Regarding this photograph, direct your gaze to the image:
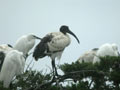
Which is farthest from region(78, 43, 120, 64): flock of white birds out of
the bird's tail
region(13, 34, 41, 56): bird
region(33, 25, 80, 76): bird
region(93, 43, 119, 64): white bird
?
region(13, 34, 41, 56): bird

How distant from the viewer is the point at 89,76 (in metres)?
10.2

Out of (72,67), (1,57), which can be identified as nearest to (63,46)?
(1,57)

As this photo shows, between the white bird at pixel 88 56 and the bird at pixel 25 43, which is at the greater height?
the bird at pixel 25 43

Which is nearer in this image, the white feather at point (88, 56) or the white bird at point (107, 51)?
the white bird at point (107, 51)

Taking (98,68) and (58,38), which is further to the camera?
(58,38)

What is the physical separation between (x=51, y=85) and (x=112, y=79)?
128 centimetres

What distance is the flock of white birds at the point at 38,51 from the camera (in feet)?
35.3

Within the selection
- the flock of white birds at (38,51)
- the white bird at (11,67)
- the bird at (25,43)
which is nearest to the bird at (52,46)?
the flock of white birds at (38,51)

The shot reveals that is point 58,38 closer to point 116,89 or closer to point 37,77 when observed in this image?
point 37,77

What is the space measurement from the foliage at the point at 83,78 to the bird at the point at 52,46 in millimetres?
1934

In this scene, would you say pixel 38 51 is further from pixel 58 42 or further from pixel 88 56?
pixel 88 56

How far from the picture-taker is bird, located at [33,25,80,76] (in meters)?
12.5

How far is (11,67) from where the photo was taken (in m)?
10.8

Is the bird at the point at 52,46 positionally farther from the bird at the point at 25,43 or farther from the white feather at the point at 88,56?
the bird at the point at 25,43
